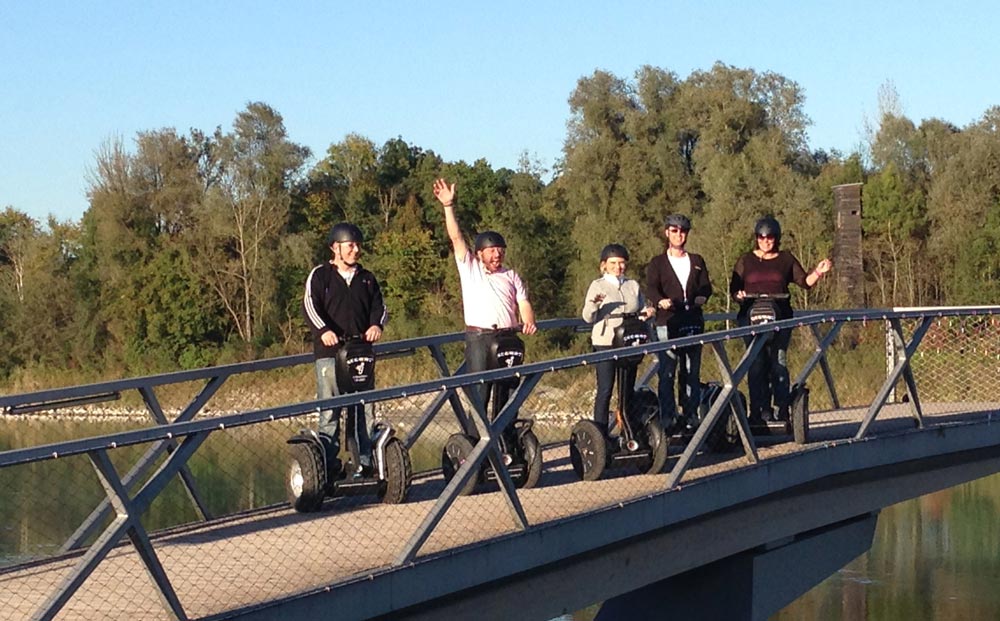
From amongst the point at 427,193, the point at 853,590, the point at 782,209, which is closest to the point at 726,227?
the point at 782,209

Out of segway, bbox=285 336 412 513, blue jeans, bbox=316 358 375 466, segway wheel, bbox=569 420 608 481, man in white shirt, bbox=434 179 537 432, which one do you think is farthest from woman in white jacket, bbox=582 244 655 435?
blue jeans, bbox=316 358 375 466

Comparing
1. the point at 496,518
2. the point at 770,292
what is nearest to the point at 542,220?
the point at 770,292

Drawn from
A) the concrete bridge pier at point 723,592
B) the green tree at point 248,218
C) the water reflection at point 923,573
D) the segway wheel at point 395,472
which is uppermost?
the green tree at point 248,218

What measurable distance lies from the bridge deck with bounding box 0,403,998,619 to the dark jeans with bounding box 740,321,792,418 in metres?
0.96

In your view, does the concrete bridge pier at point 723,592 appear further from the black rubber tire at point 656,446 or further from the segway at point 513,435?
the segway at point 513,435

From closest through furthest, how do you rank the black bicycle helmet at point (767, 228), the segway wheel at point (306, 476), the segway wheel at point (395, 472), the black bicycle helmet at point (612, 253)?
the segway wheel at point (306, 476), the segway wheel at point (395, 472), the black bicycle helmet at point (612, 253), the black bicycle helmet at point (767, 228)

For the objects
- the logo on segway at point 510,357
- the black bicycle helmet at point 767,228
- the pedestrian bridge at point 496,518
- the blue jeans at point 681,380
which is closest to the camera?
the pedestrian bridge at point 496,518

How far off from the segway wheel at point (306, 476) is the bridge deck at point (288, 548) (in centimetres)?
8

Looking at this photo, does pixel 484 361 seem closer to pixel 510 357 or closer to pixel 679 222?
pixel 510 357

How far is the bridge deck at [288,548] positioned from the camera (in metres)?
6.55

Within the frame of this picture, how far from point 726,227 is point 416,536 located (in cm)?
3543

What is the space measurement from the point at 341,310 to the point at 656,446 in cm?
208

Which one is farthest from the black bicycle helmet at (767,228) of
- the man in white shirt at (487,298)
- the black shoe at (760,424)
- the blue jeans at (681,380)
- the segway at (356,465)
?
the segway at (356,465)

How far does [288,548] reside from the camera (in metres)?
7.51
